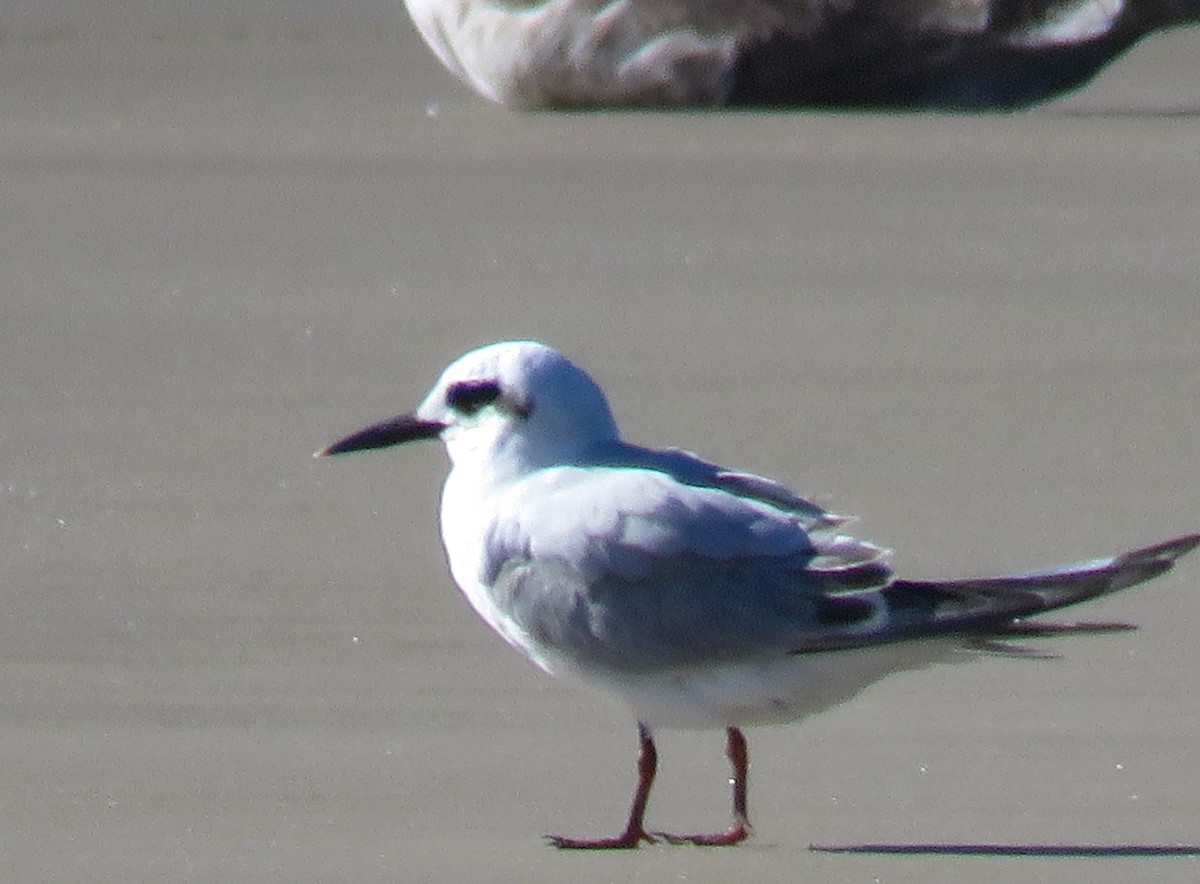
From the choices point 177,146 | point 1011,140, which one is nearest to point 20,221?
point 177,146

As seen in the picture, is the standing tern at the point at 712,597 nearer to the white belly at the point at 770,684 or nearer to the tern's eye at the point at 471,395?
the white belly at the point at 770,684

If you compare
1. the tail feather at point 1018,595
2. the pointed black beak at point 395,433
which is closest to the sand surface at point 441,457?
the tail feather at point 1018,595

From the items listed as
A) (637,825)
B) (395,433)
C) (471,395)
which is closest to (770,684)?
(637,825)

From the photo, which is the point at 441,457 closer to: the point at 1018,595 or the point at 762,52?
the point at 1018,595

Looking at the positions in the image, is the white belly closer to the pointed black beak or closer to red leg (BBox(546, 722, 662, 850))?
red leg (BBox(546, 722, 662, 850))

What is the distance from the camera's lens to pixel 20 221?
9.69 meters

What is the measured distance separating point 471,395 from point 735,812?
0.76 meters

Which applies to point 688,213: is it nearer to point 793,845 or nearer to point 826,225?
point 826,225

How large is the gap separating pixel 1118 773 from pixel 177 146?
6831mm

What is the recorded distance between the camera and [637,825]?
458cm

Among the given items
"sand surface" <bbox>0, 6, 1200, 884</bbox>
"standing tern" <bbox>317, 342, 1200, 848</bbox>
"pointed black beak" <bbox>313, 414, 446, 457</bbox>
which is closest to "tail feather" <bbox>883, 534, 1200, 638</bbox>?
"standing tern" <bbox>317, 342, 1200, 848</bbox>

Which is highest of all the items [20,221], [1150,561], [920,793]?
[1150,561]

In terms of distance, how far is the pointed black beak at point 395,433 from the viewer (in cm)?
496

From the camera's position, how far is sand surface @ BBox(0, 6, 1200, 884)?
4766 mm
